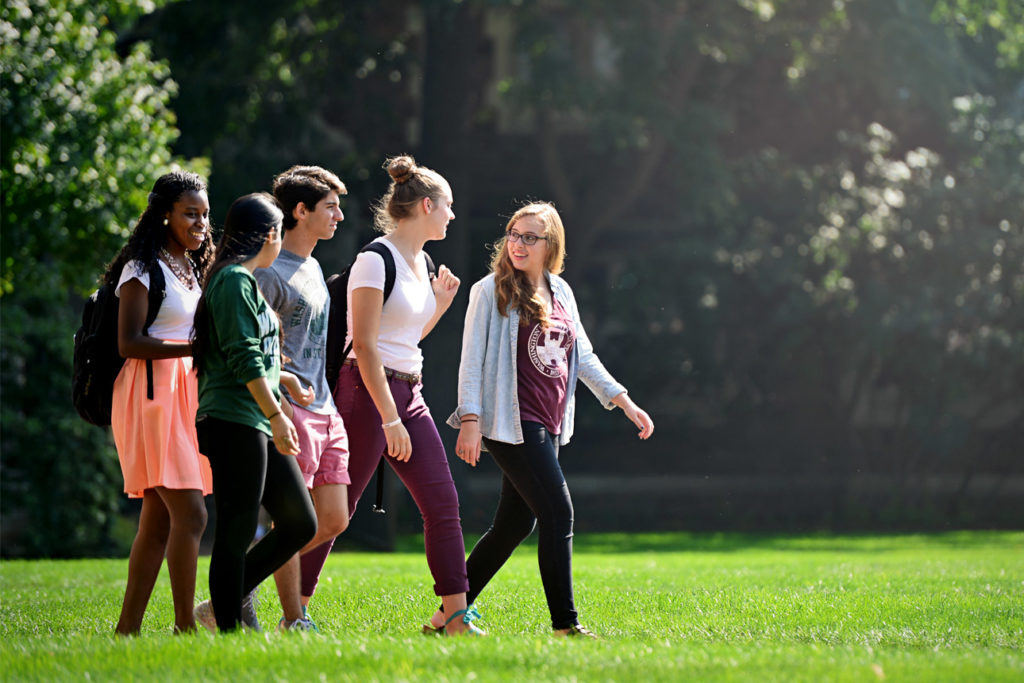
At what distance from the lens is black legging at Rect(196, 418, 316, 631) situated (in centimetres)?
479

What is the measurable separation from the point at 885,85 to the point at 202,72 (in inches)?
420

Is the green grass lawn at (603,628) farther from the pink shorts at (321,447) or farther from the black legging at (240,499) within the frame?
the pink shorts at (321,447)

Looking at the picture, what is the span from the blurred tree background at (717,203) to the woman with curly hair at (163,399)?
9.94m

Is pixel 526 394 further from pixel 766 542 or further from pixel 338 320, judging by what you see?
pixel 766 542

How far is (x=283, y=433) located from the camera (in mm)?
4754

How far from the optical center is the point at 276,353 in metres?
5.02

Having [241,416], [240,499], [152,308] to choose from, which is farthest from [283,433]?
[152,308]

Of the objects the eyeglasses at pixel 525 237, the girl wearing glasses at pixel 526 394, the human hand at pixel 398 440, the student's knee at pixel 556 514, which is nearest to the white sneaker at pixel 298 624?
the girl wearing glasses at pixel 526 394

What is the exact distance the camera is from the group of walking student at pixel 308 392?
15.9 feet

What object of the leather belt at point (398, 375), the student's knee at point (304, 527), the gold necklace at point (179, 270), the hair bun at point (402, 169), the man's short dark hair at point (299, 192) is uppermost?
the hair bun at point (402, 169)

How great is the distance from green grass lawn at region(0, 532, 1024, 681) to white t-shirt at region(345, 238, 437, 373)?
1.20 metres

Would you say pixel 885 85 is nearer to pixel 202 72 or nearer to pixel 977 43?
pixel 977 43

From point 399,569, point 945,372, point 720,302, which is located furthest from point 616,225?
point 399,569

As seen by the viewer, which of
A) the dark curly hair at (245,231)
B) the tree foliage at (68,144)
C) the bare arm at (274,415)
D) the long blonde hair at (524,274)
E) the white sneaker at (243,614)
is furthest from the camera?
the tree foliage at (68,144)
